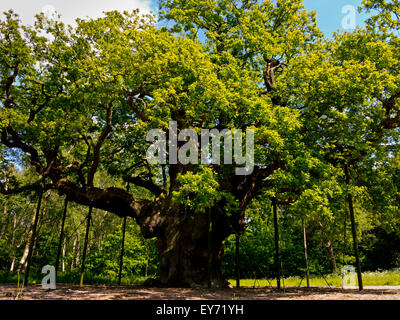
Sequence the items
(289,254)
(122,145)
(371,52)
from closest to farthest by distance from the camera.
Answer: (371,52) < (122,145) < (289,254)

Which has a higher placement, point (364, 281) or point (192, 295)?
point (192, 295)

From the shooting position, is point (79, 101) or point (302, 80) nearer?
point (302, 80)

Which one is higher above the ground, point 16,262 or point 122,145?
point 122,145

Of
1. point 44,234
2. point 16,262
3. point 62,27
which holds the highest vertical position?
point 62,27

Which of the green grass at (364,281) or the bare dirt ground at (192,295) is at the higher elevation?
the bare dirt ground at (192,295)

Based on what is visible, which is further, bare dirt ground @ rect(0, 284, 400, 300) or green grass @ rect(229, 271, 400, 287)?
green grass @ rect(229, 271, 400, 287)

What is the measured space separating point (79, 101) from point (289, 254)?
2226cm

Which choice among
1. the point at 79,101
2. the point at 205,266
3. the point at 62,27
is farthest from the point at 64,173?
the point at 205,266

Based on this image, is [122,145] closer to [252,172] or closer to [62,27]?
[62,27]

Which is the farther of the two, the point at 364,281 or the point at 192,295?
the point at 364,281

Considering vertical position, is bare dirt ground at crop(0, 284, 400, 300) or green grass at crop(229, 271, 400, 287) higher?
bare dirt ground at crop(0, 284, 400, 300)

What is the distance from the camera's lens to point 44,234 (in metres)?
28.7

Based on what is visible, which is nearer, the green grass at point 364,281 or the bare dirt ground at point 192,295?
the bare dirt ground at point 192,295

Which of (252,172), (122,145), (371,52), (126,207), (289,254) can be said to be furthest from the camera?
(289,254)
